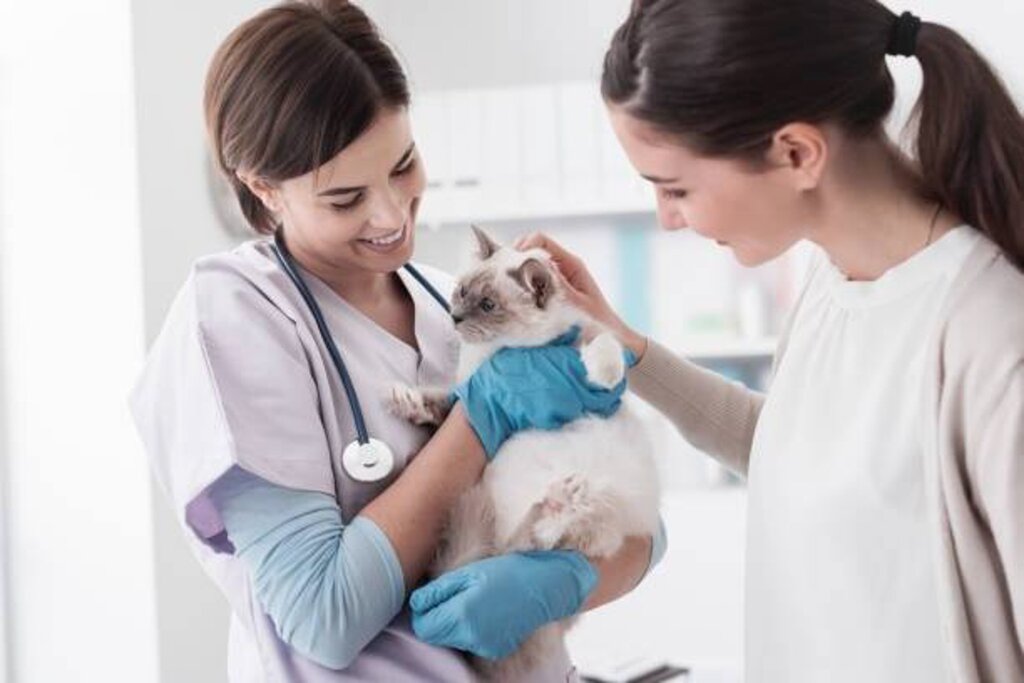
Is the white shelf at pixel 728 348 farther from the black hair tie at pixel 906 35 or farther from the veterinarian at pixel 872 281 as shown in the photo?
the black hair tie at pixel 906 35

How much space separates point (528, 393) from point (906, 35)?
24.9 inches

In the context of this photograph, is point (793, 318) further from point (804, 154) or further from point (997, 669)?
point (997, 669)

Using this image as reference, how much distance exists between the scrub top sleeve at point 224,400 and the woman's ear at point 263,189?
124 mm

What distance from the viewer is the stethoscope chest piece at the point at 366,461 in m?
1.41

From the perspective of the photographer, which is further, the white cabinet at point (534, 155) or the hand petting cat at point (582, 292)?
the white cabinet at point (534, 155)

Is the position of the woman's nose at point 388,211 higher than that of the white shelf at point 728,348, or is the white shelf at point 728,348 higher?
the woman's nose at point 388,211

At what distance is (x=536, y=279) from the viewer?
1689 mm

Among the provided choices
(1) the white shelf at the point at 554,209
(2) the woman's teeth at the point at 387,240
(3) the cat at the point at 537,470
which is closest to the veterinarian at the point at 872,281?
(3) the cat at the point at 537,470

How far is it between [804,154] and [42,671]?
2.31 metres

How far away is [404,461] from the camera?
1.49 meters

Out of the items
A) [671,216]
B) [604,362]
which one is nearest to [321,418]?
[604,362]

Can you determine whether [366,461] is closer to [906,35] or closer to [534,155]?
[906,35]

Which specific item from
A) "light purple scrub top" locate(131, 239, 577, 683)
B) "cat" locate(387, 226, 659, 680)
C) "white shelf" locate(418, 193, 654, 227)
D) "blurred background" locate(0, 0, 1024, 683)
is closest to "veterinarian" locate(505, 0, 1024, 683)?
"cat" locate(387, 226, 659, 680)

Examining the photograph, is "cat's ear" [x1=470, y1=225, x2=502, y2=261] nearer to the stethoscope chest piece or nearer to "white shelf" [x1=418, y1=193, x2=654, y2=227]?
the stethoscope chest piece
